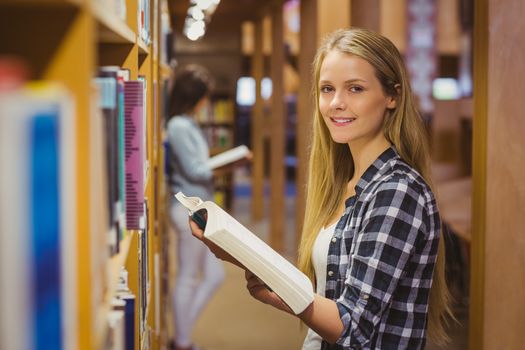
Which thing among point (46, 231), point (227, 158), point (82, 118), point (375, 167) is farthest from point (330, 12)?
point (46, 231)

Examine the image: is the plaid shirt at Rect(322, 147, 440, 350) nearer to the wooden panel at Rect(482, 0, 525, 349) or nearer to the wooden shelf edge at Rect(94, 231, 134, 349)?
the wooden shelf edge at Rect(94, 231, 134, 349)

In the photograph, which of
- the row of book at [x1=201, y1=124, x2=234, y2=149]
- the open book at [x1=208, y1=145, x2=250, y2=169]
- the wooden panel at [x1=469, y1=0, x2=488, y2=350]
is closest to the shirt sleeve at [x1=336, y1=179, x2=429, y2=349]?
the wooden panel at [x1=469, y1=0, x2=488, y2=350]

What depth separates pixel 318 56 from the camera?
209cm

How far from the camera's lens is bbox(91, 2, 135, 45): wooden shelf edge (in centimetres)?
94

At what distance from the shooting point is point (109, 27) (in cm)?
112

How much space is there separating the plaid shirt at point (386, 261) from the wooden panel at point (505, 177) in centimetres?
92

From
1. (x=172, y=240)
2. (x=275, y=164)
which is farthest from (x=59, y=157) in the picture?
(x=172, y=240)

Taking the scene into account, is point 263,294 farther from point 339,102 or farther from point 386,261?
point 339,102

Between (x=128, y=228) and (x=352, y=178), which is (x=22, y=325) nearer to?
(x=128, y=228)

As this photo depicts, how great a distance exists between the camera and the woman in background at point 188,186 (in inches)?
166

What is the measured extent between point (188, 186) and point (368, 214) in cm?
261

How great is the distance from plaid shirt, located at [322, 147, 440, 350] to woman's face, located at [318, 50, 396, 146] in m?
0.13

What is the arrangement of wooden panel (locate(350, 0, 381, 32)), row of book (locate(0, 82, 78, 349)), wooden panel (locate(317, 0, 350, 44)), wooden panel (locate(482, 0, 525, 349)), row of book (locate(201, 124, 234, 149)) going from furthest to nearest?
row of book (locate(201, 124, 234, 149)), wooden panel (locate(317, 0, 350, 44)), wooden panel (locate(350, 0, 381, 32)), wooden panel (locate(482, 0, 525, 349)), row of book (locate(0, 82, 78, 349))

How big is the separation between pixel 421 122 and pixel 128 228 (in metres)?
0.95
